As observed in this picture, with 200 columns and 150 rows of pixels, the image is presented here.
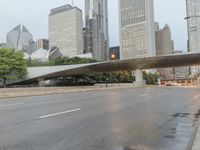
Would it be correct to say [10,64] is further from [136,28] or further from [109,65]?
[136,28]

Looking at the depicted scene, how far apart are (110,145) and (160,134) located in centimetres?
201

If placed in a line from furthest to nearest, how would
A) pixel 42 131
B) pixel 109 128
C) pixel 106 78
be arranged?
pixel 106 78, pixel 109 128, pixel 42 131

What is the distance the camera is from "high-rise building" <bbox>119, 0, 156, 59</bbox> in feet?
548

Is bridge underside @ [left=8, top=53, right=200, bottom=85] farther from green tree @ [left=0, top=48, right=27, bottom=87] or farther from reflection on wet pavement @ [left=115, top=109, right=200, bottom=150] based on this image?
reflection on wet pavement @ [left=115, top=109, right=200, bottom=150]

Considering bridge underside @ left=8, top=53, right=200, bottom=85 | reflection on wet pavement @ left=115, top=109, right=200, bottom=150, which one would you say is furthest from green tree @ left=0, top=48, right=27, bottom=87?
reflection on wet pavement @ left=115, top=109, right=200, bottom=150

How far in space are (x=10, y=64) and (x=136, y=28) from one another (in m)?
99.7

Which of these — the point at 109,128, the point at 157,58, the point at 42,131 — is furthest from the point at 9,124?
the point at 157,58

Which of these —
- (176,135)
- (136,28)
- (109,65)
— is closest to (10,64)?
(109,65)

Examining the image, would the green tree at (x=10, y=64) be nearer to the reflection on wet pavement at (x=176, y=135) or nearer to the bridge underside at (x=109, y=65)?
the bridge underside at (x=109, y=65)

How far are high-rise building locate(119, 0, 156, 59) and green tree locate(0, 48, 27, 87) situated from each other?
88405 millimetres

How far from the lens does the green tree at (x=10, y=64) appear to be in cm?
8181

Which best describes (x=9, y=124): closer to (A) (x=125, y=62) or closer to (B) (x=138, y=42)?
(A) (x=125, y=62)

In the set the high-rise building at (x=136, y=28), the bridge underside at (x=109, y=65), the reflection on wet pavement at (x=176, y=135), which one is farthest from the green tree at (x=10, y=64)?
the high-rise building at (x=136, y=28)

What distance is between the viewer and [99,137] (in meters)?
7.08
